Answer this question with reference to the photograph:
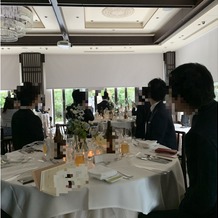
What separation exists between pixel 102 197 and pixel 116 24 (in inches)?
250

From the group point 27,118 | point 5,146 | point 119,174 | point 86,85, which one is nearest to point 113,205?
point 119,174

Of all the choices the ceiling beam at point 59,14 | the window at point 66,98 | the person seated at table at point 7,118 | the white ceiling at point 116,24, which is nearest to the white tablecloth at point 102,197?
the person seated at table at point 7,118

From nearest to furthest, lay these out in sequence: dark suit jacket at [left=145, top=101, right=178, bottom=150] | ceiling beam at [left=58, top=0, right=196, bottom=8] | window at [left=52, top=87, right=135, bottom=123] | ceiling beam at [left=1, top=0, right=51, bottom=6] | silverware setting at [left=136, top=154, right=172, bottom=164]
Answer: silverware setting at [left=136, top=154, right=172, bottom=164] → dark suit jacket at [left=145, top=101, right=178, bottom=150] → ceiling beam at [left=1, top=0, right=51, bottom=6] → ceiling beam at [left=58, top=0, right=196, bottom=8] → window at [left=52, top=87, right=135, bottom=123]

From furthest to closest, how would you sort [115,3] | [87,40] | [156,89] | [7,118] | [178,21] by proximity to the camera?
[87,40] → [178,21] → [7,118] → [115,3] → [156,89]

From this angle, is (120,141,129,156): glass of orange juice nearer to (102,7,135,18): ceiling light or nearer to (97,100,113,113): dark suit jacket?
(97,100,113,113): dark suit jacket

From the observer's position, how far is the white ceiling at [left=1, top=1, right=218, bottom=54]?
5.50 m

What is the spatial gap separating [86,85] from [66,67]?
109 centimetres

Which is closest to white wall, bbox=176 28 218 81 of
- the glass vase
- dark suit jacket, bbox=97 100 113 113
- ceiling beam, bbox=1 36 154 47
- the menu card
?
ceiling beam, bbox=1 36 154 47

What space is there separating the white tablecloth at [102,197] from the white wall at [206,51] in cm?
579

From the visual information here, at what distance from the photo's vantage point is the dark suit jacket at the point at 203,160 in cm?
124

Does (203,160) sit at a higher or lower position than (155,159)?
higher

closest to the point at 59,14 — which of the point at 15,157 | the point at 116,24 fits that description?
the point at 116,24

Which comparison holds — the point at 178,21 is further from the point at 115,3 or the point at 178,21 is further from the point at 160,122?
the point at 160,122

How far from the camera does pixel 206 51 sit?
7203 mm
